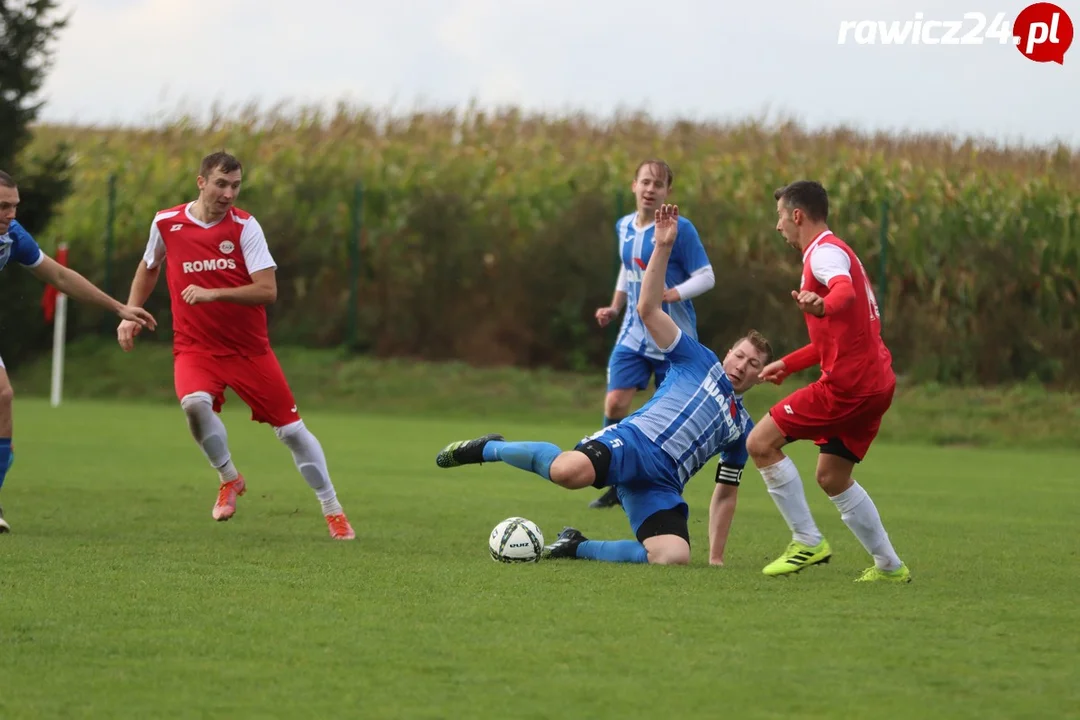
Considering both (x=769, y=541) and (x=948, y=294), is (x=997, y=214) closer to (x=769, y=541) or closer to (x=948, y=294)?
(x=948, y=294)

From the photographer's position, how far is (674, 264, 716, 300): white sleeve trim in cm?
988

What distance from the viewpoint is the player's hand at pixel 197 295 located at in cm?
809

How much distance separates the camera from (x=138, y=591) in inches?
239

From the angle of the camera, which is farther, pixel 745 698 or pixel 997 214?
pixel 997 214

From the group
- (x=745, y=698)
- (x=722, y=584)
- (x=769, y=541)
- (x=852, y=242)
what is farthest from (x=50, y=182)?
(x=745, y=698)

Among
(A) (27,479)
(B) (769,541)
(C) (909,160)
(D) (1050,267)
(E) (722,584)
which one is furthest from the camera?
(C) (909,160)

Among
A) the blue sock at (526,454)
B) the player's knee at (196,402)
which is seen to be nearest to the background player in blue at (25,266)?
the player's knee at (196,402)

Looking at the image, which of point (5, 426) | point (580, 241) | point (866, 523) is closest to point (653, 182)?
point (866, 523)

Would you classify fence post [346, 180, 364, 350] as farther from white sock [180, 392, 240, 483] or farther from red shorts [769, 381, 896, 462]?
red shorts [769, 381, 896, 462]

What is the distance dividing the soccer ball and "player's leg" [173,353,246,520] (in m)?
1.99

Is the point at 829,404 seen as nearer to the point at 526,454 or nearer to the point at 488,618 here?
the point at 526,454

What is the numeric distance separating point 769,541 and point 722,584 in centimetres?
217

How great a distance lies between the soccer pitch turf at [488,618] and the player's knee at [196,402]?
689 mm

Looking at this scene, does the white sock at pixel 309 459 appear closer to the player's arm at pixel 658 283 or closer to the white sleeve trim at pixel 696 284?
the player's arm at pixel 658 283
